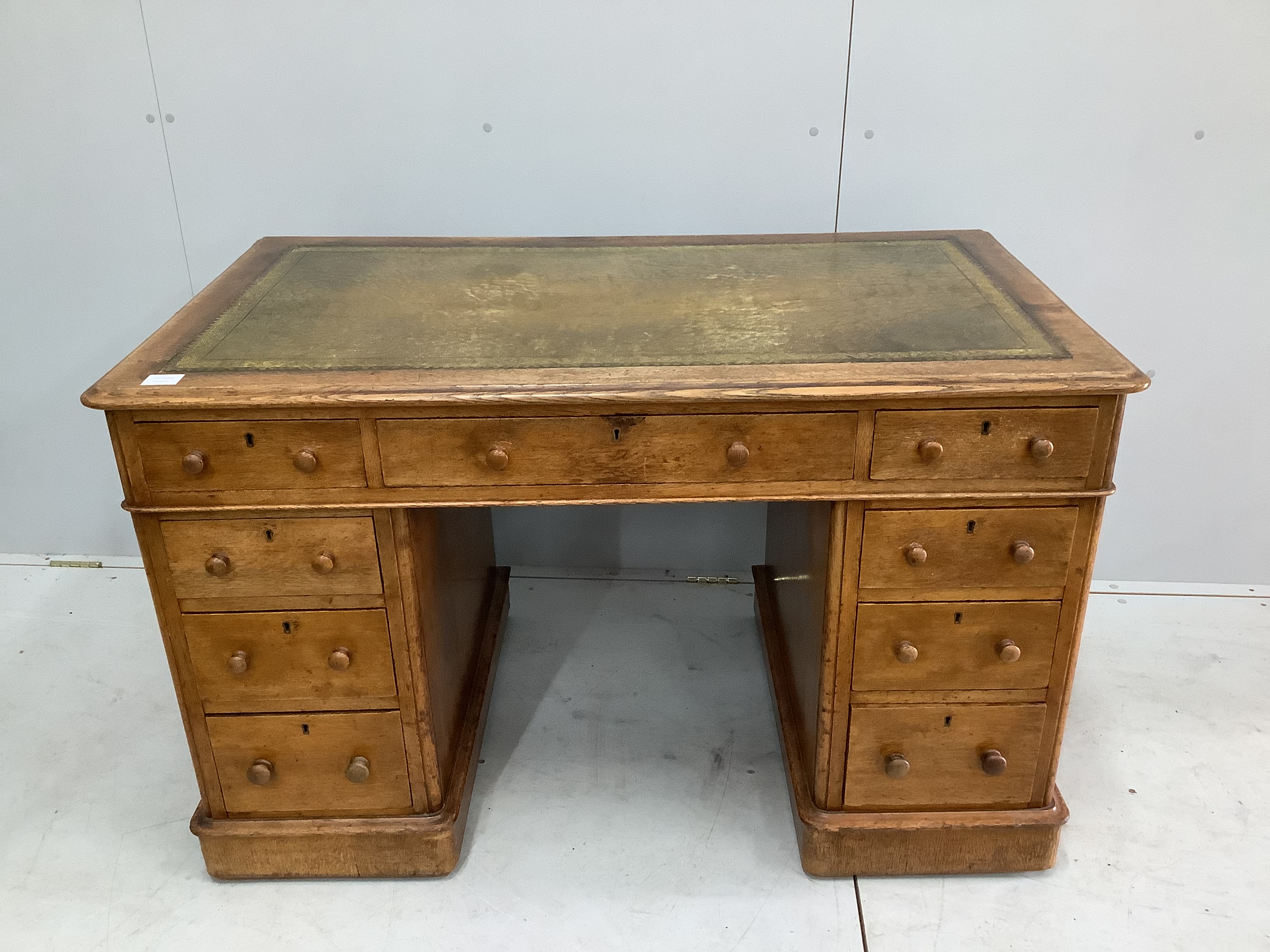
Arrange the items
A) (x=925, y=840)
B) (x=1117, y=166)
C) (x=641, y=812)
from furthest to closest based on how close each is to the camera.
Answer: (x=1117, y=166), (x=641, y=812), (x=925, y=840)

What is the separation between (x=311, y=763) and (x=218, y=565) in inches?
16.5

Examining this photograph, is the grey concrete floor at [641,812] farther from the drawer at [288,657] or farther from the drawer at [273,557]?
the drawer at [273,557]

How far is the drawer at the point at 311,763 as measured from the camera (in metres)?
1.75

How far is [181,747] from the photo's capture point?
2.18 meters

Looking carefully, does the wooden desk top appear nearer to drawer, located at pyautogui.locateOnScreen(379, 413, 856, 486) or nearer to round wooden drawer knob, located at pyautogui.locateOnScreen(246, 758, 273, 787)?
drawer, located at pyautogui.locateOnScreen(379, 413, 856, 486)

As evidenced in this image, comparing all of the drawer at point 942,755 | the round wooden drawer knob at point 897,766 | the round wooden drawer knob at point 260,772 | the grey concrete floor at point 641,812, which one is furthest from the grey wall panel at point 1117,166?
A: the round wooden drawer knob at point 260,772

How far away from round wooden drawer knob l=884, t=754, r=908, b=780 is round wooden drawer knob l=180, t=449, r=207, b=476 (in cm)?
122

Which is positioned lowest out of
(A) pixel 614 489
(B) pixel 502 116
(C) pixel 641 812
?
(C) pixel 641 812

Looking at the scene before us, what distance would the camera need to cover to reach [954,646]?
170 cm

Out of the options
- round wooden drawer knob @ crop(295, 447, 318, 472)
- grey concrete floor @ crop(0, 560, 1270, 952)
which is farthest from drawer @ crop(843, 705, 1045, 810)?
round wooden drawer knob @ crop(295, 447, 318, 472)

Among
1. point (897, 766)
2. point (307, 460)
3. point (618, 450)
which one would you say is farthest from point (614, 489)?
point (897, 766)

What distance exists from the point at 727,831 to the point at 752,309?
990mm

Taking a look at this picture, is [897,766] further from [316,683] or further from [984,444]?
[316,683]

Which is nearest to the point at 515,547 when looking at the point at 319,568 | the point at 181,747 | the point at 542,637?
the point at 542,637
